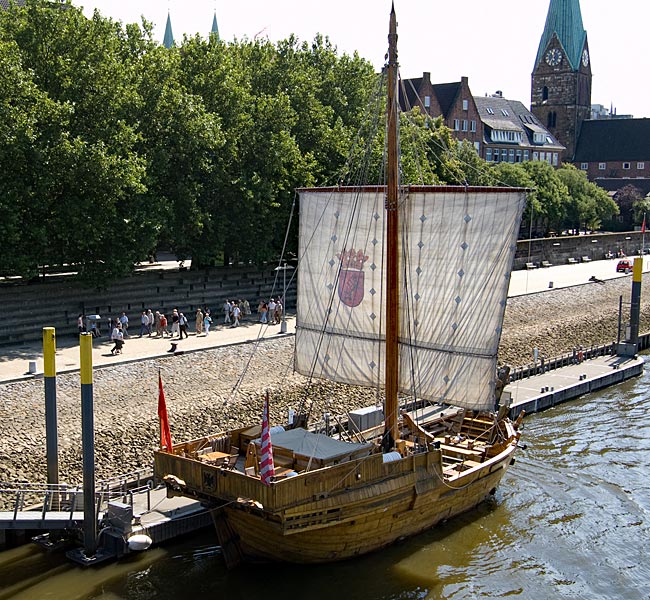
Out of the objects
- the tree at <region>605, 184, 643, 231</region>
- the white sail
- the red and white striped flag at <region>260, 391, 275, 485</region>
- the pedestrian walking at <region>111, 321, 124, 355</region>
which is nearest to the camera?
the red and white striped flag at <region>260, 391, 275, 485</region>

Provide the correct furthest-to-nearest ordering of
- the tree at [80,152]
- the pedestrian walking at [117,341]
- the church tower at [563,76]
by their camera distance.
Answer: the church tower at [563,76]
the tree at [80,152]
the pedestrian walking at [117,341]

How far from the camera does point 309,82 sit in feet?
177

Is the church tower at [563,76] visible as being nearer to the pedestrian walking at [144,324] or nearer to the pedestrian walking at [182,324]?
the pedestrian walking at [182,324]

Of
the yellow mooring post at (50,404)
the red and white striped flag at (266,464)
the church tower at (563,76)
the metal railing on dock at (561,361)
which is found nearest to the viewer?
the red and white striped flag at (266,464)

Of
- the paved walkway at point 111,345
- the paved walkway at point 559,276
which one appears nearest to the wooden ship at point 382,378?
the paved walkway at point 111,345

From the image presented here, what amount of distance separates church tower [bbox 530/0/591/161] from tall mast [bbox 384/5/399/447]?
4668 inches

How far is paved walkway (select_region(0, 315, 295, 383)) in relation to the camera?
32.6m

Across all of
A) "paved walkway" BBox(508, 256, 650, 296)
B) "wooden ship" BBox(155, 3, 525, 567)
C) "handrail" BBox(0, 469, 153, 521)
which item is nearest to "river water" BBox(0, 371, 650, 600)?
"wooden ship" BBox(155, 3, 525, 567)

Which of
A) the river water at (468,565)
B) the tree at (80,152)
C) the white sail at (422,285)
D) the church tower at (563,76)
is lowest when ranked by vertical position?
the river water at (468,565)

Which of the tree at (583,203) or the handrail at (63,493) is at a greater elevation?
the tree at (583,203)

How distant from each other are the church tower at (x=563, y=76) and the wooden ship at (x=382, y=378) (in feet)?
379

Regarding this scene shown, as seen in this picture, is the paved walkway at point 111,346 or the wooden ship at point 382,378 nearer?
the wooden ship at point 382,378

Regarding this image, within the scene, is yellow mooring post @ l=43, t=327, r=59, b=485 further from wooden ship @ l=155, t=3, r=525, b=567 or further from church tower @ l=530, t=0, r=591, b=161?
church tower @ l=530, t=0, r=591, b=161

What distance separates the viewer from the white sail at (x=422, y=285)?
88.2 ft
